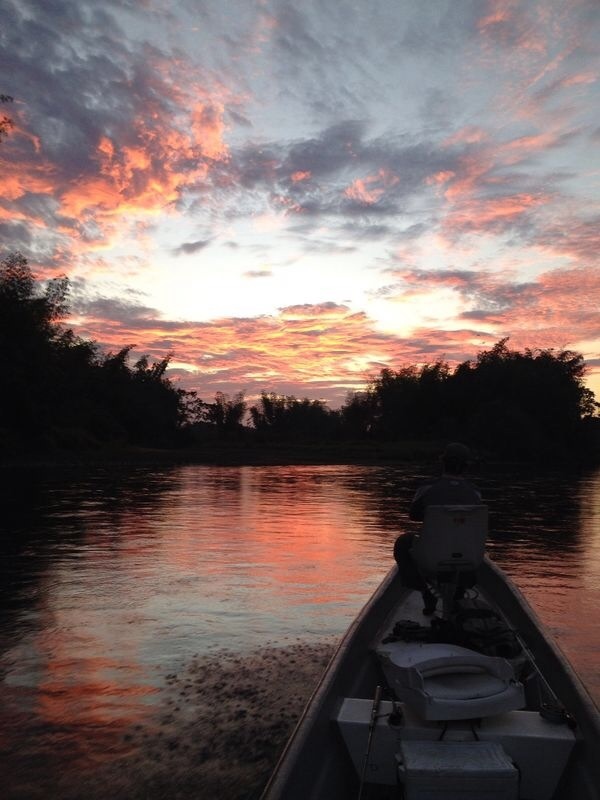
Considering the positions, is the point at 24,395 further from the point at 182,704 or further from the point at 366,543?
the point at 182,704

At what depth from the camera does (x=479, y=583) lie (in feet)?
25.9

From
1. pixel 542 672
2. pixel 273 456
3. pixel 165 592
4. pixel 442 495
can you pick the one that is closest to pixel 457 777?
pixel 542 672

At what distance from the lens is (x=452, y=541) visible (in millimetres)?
5980

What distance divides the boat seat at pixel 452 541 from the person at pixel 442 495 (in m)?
0.17

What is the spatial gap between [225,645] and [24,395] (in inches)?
1799

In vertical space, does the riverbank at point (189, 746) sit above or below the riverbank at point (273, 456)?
below

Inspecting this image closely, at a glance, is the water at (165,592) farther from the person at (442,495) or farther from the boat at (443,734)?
the person at (442,495)

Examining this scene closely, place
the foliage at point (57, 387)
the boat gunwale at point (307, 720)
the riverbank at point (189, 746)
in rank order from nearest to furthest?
the boat gunwale at point (307, 720) < the riverbank at point (189, 746) < the foliage at point (57, 387)

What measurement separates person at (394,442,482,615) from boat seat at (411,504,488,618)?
17 cm

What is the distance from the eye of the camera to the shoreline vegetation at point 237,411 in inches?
2018

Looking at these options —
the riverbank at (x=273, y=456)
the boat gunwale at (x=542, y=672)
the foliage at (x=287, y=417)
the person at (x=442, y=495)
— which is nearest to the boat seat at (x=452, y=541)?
the person at (x=442, y=495)

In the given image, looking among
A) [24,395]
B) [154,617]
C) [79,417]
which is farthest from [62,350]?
[154,617]

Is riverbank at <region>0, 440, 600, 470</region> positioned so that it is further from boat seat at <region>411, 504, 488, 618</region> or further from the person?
boat seat at <region>411, 504, 488, 618</region>

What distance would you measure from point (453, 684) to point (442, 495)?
2.12 metres
